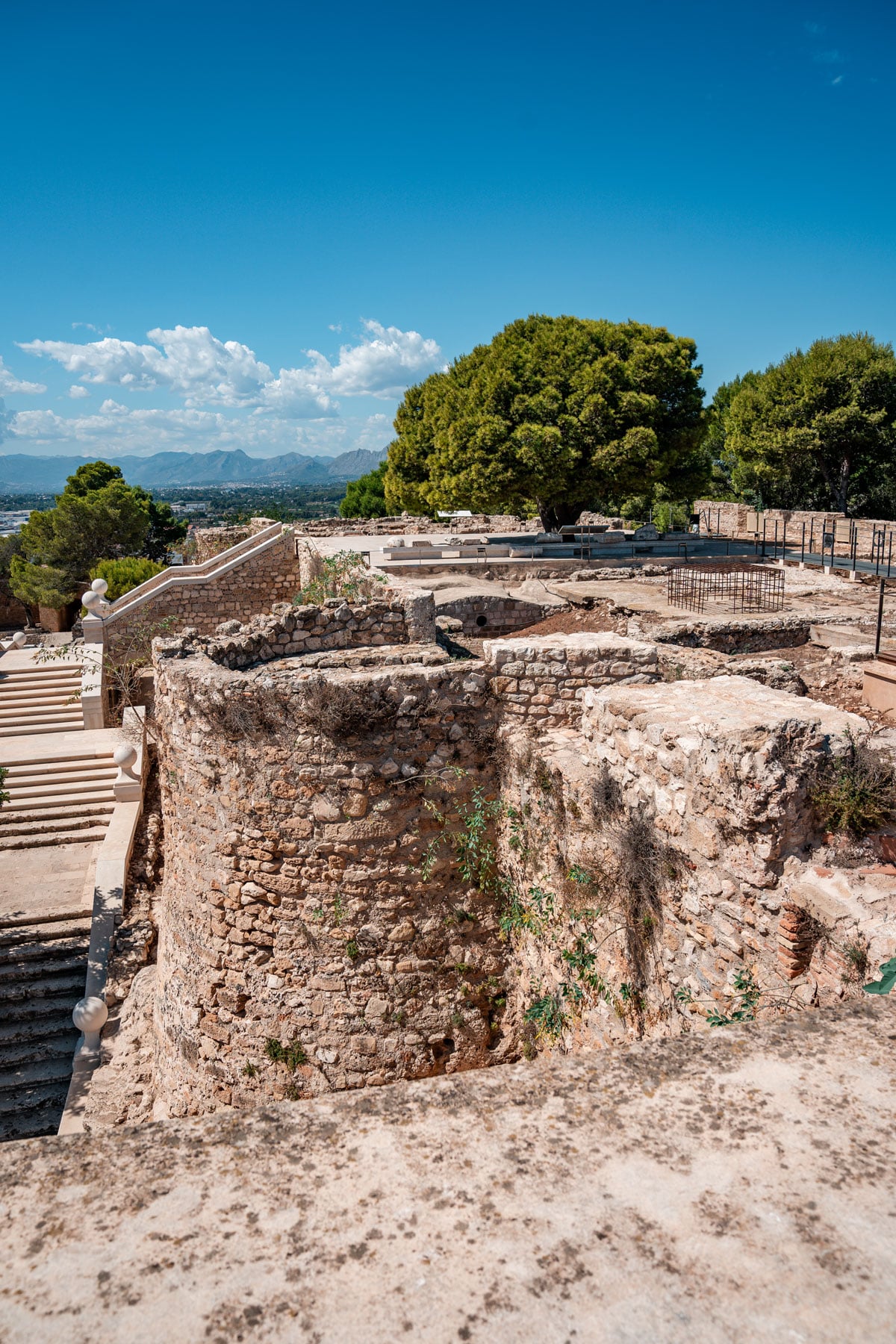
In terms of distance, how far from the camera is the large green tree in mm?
23516

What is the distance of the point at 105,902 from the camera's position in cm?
1076

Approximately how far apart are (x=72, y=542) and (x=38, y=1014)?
82.5ft

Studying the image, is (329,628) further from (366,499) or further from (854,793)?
(366,499)

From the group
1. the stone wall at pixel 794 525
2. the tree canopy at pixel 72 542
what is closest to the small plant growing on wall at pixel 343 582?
the stone wall at pixel 794 525

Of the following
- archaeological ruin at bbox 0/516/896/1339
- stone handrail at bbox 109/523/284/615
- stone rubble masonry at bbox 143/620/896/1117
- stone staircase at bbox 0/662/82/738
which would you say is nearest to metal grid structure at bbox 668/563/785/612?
archaeological ruin at bbox 0/516/896/1339

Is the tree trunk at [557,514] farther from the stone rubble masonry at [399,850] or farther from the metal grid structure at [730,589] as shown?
the stone rubble masonry at [399,850]

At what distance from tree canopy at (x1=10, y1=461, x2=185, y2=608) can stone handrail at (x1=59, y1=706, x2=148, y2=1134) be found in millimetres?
15773

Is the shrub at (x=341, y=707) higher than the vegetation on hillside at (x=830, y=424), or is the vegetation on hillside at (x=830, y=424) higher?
the vegetation on hillside at (x=830, y=424)

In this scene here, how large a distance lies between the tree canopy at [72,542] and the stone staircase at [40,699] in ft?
37.2

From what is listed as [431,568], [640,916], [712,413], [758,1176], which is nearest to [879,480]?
[712,413]

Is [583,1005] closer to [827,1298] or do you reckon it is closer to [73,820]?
[827,1298]

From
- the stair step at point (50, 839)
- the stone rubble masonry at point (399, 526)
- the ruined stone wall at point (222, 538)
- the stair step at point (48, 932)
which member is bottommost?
the stair step at point (48, 932)

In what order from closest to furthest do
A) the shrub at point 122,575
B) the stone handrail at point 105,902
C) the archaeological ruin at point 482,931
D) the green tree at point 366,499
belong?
the archaeological ruin at point 482,931
the stone handrail at point 105,902
the shrub at point 122,575
the green tree at point 366,499

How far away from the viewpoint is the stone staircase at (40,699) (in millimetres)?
16312
